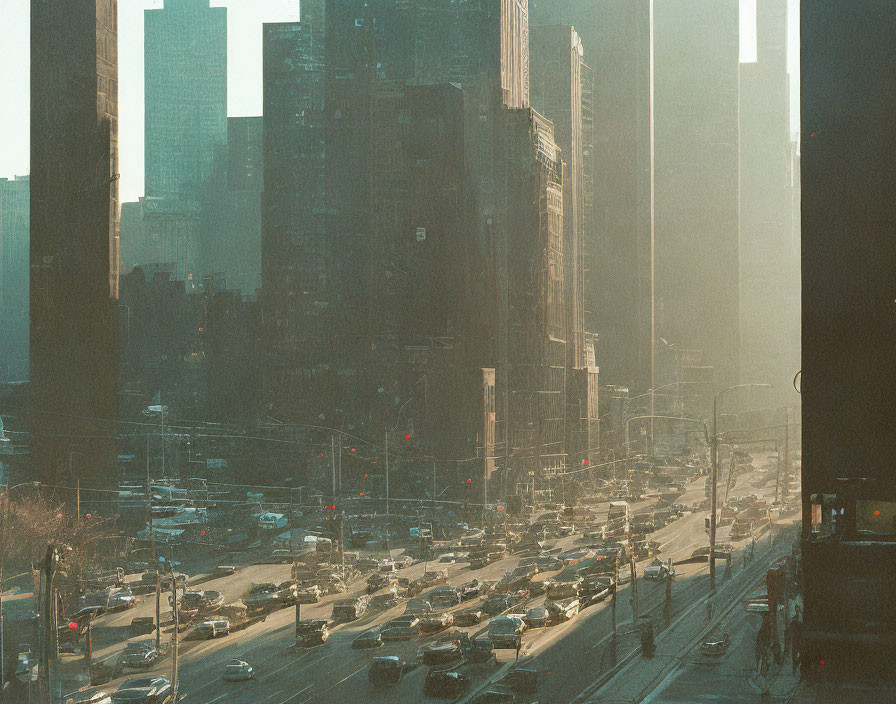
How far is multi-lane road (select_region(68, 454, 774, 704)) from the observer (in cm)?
770

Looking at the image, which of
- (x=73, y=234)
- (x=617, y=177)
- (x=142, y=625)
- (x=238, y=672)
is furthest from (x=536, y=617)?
(x=73, y=234)

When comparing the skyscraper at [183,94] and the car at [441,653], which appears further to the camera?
the skyscraper at [183,94]

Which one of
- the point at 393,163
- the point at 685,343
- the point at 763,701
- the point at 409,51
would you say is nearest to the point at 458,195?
the point at 393,163

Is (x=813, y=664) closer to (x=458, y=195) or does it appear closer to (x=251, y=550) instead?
(x=251, y=550)

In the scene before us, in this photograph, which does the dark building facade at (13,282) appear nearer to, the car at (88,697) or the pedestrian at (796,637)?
the car at (88,697)

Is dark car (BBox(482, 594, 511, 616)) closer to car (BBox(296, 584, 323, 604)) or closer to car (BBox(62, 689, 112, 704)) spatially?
car (BBox(296, 584, 323, 604))

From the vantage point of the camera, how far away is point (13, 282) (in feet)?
38.3

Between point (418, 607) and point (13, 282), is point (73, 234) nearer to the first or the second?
point (13, 282)

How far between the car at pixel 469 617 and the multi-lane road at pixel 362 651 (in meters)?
0.12

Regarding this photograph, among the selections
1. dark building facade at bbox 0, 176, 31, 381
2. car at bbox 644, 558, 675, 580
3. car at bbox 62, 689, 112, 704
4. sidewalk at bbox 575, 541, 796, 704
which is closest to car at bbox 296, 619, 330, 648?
car at bbox 62, 689, 112, 704

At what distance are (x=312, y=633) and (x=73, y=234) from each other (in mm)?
7266

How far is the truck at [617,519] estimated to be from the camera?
382 inches

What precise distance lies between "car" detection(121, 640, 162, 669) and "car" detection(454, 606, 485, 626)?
127 inches

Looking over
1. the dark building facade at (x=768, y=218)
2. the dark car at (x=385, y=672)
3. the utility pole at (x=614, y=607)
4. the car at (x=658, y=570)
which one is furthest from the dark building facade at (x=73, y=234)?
the dark building facade at (x=768, y=218)
